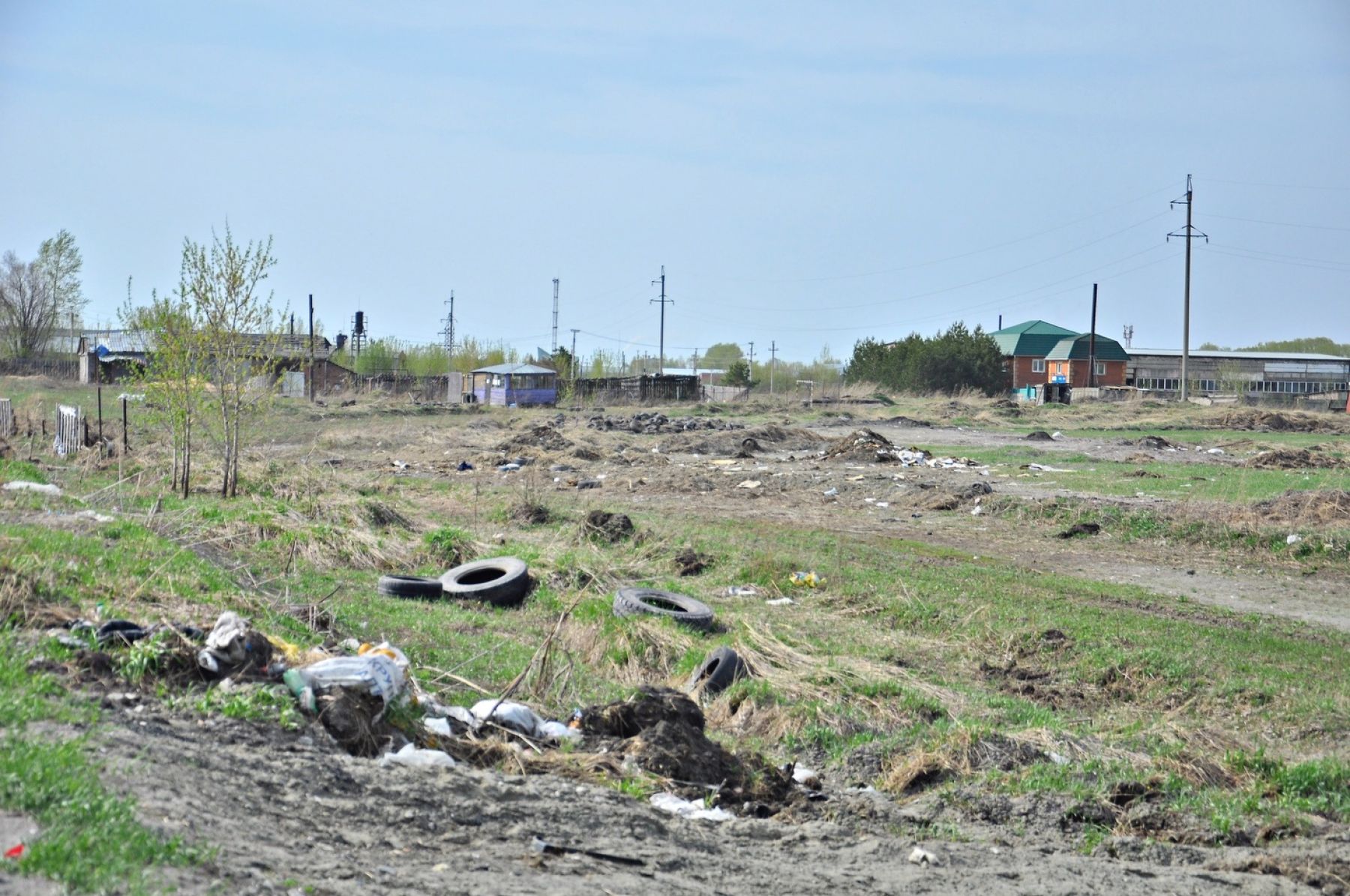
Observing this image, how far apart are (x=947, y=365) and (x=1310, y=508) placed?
63497mm

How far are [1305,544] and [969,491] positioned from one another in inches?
274

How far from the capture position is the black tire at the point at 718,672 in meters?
9.03

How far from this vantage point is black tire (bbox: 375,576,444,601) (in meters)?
12.1

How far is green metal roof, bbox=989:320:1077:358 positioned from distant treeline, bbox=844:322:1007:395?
1154 centimetres

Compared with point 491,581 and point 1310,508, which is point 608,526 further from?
point 1310,508

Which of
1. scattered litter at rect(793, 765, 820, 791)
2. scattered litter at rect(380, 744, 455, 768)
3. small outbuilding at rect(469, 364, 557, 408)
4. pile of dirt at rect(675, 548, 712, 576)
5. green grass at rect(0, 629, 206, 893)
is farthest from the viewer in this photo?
small outbuilding at rect(469, 364, 557, 408)

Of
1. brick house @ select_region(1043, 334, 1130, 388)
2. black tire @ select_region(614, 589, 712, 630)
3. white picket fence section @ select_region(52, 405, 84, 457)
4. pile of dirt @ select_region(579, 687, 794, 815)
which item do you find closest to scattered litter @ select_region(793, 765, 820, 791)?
pile of dirt @ select_region(579, 687, 794, 815)

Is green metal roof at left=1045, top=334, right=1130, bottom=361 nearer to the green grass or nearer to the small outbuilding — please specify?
the small outbuilding

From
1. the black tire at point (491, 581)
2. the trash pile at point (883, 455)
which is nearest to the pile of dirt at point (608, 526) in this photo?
the black tire at point (491, 581)

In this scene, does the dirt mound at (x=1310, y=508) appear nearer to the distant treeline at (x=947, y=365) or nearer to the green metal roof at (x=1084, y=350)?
the distant treeline at (x=947, y=365)

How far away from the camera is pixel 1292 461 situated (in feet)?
95.9

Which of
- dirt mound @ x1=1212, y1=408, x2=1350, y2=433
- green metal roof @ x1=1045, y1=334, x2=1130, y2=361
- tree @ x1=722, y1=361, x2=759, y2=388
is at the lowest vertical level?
dirt mound @ x1=1212, y1=408, x2=1350, y2=433

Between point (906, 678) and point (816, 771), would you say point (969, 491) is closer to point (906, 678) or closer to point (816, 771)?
point (906, 678)

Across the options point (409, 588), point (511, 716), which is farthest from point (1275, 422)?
point (511, 716)
